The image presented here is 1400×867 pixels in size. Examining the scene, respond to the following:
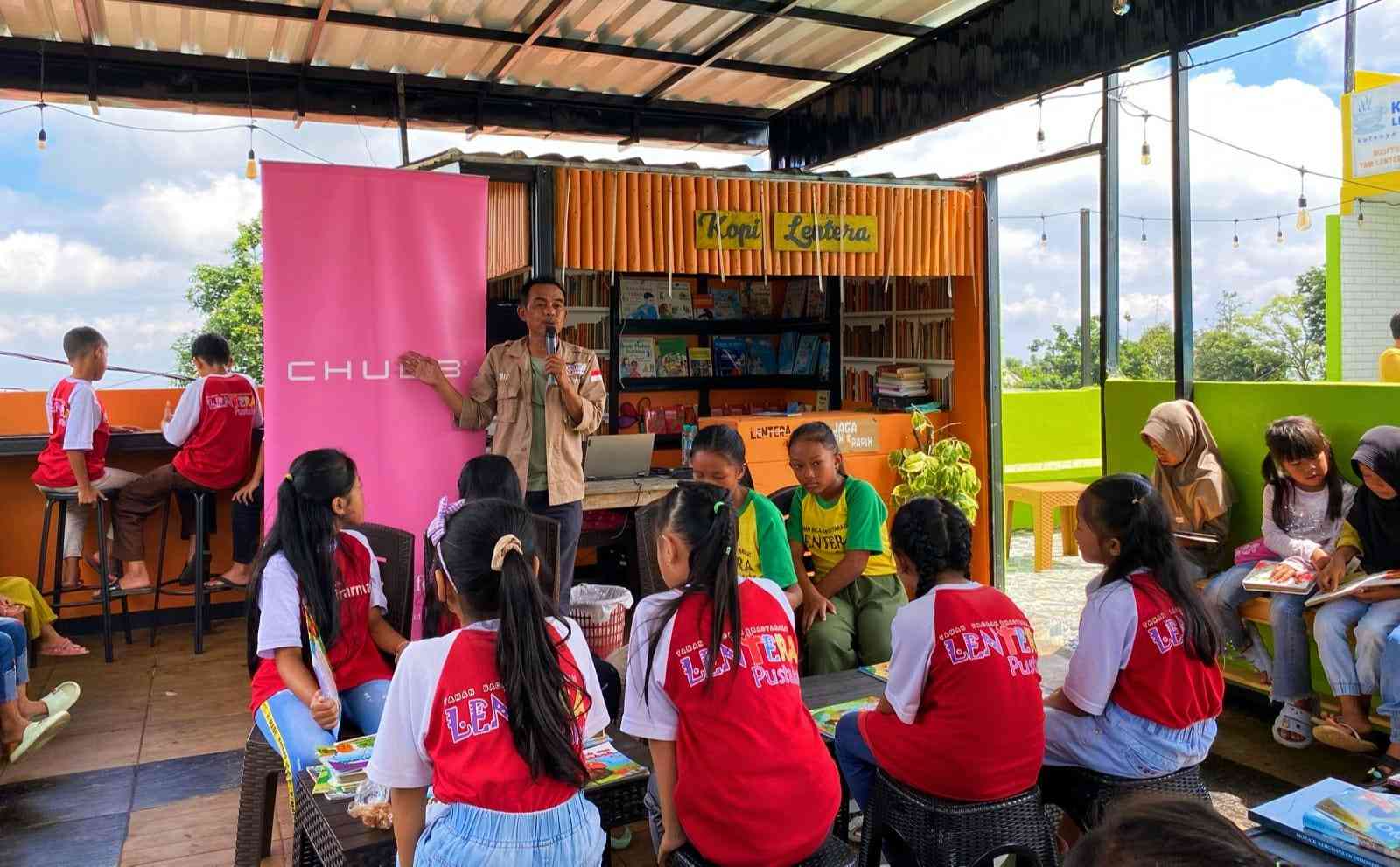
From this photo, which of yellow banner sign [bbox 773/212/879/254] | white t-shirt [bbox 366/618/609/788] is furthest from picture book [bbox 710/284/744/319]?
white t-shirt [bbox 366/618/609/788]

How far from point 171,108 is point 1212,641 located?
7.01 metres

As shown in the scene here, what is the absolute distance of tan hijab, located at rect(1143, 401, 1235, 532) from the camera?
4.52 m

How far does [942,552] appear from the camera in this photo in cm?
227

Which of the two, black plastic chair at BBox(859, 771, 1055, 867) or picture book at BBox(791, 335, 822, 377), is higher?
picture book at BBox(791, 335, 822, 377)

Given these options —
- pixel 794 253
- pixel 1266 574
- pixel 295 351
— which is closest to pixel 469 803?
pixel 295 351

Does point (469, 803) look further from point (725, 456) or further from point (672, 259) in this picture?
point (672, 259)

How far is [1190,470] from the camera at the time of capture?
15.1 feet

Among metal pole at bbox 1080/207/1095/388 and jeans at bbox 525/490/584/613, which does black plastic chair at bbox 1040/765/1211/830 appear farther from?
metal pole at bbox 1080/207/1095/388

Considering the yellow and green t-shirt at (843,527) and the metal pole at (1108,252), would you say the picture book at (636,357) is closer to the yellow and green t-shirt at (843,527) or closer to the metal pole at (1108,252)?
the metal pole at (1108,252)

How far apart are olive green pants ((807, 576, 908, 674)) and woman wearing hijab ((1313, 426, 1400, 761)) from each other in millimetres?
1622

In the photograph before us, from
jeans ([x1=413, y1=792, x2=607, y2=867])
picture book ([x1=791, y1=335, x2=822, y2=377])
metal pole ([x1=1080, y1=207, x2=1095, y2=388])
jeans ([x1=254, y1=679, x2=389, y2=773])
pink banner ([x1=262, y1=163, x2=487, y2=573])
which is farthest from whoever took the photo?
metal pole ([x1=1080, y1=207, x2=1095, y2=388])

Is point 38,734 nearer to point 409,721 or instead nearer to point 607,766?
point 607,766

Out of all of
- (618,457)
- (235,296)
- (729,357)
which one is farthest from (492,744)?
(235,296)

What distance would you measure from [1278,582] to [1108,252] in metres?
2.44
